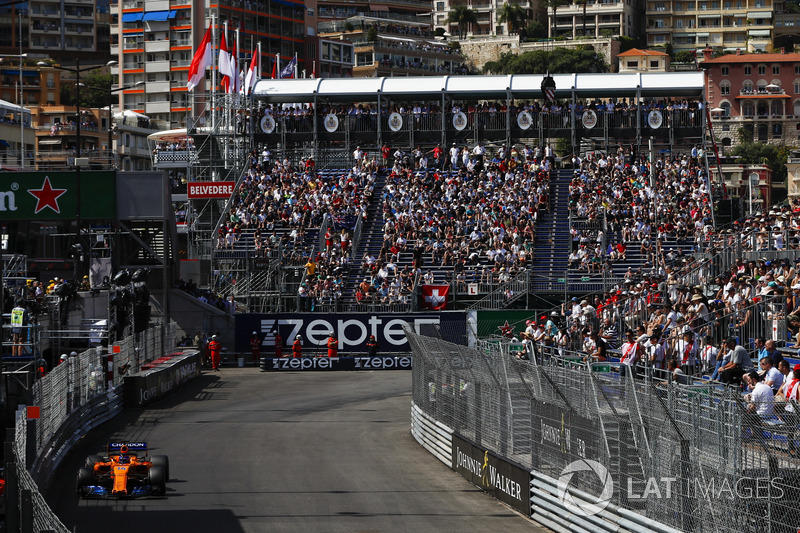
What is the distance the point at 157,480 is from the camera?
19.5 meters

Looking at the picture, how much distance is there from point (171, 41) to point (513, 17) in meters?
77.9

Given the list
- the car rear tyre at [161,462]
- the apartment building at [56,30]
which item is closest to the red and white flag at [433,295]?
the car rear tyre at [161,462]

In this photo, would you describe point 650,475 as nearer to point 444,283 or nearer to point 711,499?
point 711,499

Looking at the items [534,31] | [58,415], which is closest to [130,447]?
[58,415]

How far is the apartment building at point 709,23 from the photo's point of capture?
632 feet

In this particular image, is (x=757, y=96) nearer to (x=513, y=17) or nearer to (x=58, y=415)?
(x=513, y=17)

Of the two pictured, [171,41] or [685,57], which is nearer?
[171,41]

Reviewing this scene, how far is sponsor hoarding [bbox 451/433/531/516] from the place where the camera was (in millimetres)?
18656

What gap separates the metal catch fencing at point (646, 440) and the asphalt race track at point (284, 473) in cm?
156

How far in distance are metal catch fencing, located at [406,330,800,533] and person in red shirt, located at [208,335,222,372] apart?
22766 millimetres

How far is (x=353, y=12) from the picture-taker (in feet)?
585

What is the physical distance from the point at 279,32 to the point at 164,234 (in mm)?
85854

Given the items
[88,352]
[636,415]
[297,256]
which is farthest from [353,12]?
[636,415]

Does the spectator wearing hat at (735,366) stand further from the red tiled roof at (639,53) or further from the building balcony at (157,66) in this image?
the red tiled roof at (639,53)
